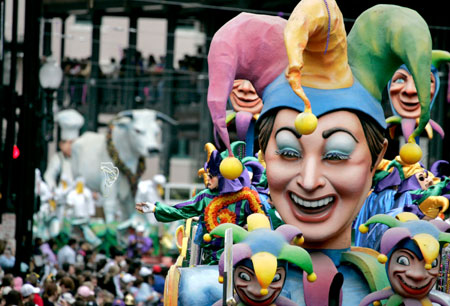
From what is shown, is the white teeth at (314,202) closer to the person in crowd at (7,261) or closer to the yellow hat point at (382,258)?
the yellow hat point at (382,258)

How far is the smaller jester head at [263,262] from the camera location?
6.66 metres

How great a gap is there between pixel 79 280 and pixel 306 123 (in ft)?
25.4

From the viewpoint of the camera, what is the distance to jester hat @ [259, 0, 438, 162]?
7.21 meters

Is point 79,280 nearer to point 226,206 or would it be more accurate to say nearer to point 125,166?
point 226,206

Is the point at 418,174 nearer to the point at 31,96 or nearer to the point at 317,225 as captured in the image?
the point at 317,225

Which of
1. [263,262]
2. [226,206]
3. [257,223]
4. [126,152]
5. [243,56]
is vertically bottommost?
[126,152]

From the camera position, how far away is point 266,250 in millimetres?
6754

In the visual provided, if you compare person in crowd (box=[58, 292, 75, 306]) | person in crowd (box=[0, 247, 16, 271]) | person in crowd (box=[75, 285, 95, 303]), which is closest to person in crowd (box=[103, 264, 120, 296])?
person in crowd (box=[0, 247, 16, 271])

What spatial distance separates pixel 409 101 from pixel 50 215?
47.1ft

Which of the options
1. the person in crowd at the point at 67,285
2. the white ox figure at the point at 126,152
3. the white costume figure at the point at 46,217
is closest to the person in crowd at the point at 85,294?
the person in crowd at the point at 67,285

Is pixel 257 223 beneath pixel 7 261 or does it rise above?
above

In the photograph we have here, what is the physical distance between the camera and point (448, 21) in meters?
21.1

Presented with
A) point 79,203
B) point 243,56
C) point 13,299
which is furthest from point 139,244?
point 243,56

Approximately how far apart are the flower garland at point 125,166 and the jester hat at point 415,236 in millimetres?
16426
